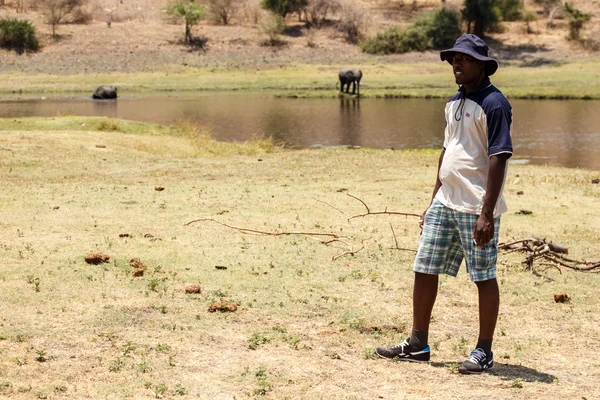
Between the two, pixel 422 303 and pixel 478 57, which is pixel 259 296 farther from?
pixel 478 57

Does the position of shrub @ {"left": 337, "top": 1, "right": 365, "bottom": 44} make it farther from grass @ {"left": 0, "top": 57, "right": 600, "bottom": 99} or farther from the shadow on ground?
the shadow on ground

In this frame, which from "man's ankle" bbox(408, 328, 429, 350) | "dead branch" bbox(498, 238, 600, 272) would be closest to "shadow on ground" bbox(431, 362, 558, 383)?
"man's ankle" bbox(408, 328, 429, 350)

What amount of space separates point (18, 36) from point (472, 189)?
47428mm

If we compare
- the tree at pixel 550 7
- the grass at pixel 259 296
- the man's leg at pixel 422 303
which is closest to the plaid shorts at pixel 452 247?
the man's leg at pixel 422 303

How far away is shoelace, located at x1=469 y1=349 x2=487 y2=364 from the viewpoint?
5.21m

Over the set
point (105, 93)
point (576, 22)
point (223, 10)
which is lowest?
point (105, 93)

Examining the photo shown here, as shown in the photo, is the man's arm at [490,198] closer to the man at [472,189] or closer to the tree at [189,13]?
the man at [472,189]

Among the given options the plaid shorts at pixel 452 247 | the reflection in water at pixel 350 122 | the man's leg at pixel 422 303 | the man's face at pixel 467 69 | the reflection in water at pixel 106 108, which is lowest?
the reflection in water at pixel 106 108

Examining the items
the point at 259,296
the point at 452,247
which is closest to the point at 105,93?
the point at 259,296

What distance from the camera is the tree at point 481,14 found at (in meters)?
55.1

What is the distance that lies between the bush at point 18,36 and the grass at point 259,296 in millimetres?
37765

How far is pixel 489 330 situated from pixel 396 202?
233 inches

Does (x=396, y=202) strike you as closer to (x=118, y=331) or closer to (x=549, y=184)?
(x=549, y=184)

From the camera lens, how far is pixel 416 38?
5309 cm
